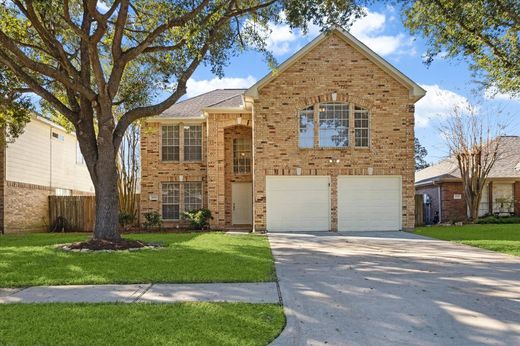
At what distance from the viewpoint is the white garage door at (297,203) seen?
18328mm

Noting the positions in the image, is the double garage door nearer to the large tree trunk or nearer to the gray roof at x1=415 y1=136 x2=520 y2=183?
the large tree trunk

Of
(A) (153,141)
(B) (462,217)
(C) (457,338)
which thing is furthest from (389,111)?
(C) (457,338)

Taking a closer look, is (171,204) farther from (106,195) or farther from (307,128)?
(106,195)

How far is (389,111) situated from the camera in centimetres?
1845

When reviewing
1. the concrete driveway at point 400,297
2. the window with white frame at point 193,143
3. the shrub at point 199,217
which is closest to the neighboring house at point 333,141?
the shrub at point 199,217

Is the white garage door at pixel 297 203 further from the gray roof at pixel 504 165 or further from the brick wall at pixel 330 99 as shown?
the gray roof at pixel 504 165

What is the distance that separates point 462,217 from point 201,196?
13.6 metres

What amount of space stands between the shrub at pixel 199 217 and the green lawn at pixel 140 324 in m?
13.9

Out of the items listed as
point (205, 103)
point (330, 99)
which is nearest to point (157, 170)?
A: point (205, 103)

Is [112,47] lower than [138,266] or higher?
higher

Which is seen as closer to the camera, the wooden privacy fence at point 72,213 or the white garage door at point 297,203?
the white garage door at point 297,203

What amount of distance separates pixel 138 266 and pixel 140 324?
4.20 m

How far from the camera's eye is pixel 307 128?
1842 centimetres

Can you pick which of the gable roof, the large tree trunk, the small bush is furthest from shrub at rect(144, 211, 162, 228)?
the small bush
